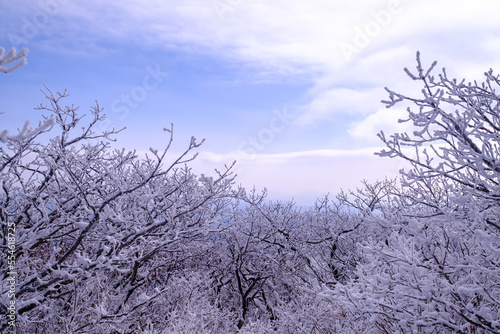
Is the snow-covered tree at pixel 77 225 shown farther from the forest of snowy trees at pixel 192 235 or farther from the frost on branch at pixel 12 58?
the frost on branch at pixel 12 58

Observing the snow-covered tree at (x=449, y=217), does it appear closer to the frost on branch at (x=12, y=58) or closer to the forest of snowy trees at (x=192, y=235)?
the forest of snowy trees at (x=192, y=235)

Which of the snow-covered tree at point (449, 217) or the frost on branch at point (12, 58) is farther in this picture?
the snow-covered tree at point (449, 217)

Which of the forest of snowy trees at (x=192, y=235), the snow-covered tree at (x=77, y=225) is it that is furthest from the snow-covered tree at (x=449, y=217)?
the snow-covered tree at (x=77, y=225)

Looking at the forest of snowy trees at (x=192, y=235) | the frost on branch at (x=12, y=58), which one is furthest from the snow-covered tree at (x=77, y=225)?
the frost on branch at (x=12, y=58)

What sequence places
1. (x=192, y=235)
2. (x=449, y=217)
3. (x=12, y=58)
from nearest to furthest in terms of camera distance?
(x=12, y=58) < (x=449, y=217) < (x=192, y=235)

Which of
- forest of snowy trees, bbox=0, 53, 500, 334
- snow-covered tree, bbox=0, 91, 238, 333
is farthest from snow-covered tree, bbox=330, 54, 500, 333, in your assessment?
snow-covered tree, bbox=0, 91, 238, 333

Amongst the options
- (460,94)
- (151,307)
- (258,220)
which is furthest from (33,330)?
(258,220)

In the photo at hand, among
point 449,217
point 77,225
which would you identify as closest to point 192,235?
point 77,225

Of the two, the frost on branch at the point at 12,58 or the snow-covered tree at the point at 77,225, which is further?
the snow-covered tree at the point at 77,225

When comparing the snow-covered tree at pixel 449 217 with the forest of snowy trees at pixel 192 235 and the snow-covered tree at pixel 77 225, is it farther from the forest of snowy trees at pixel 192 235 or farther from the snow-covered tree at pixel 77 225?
the snow-covered tree at pixel 77 225

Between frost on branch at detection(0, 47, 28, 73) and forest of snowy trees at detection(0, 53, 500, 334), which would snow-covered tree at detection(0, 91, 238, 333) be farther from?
frost on branch at detection(0, 47, 28, 73)

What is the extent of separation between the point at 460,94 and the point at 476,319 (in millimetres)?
2710

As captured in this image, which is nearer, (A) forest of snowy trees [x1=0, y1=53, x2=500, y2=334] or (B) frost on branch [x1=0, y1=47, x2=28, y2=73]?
(B) frost on branch [x1=0, y1=47, x2=28, y2=73]

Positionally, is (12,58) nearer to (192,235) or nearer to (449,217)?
(449,217)
